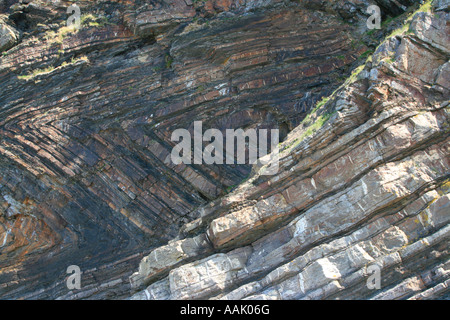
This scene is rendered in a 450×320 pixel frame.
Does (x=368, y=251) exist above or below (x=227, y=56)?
below

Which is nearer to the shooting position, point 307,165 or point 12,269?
point 307,165

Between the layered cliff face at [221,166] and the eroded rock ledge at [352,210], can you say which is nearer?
the eroded rock ledge at [352,210]

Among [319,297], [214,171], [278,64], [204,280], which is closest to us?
[319,297]

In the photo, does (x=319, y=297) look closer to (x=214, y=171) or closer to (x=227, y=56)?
(x=214, y=171)

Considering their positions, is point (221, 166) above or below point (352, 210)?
above

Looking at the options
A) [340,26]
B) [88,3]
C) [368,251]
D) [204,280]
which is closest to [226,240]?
[204,280]

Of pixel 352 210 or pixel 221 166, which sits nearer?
pixel 352 210

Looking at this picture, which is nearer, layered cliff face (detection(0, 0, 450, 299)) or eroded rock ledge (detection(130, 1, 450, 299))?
eroded rock ledge (detection(130, 1, 450, 299))

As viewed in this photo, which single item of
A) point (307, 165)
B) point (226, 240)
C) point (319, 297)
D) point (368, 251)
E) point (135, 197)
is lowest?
point (319, 297)
